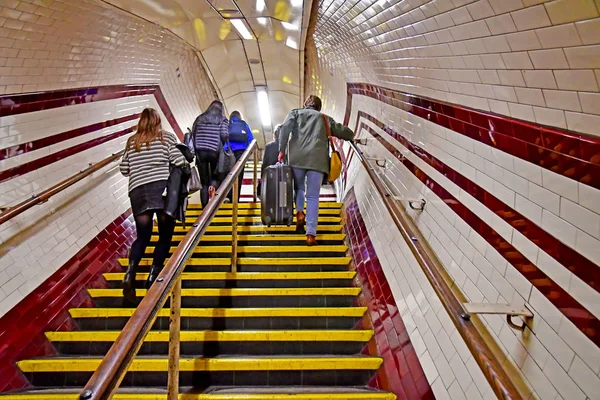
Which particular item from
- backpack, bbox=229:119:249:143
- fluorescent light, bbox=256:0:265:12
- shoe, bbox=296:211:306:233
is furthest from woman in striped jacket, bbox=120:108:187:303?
fluorescent light, bbox=256:0:265:12

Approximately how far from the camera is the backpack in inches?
201

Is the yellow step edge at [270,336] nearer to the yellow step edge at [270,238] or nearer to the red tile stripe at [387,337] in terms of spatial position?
the red tile stripe at [387,337]

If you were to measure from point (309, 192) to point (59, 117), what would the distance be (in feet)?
6.78

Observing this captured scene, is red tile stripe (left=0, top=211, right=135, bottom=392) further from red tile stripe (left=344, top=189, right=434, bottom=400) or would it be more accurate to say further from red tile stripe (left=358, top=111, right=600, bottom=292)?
red tile stripe (left=358, top=111, right=600, bottom=292)

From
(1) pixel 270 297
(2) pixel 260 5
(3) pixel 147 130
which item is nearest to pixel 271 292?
(1) pixel 270 297

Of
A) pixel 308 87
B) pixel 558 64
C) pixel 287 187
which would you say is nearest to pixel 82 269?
pixel 287 187

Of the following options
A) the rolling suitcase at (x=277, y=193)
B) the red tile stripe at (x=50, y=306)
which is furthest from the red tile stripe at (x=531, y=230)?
the red tile stripe at (x=50, y=306)

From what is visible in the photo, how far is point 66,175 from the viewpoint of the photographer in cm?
322

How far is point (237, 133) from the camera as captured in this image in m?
5.11

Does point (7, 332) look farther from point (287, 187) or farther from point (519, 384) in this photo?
point (519, 384)

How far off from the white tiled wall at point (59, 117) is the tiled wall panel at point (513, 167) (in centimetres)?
218

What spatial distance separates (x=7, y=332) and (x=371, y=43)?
117 inches

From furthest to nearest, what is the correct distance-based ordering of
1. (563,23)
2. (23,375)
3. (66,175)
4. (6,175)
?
(66,175), (6,175), (23,375), (563,23)

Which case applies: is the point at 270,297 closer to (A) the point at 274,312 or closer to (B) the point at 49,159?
(A) the point at 274,312
